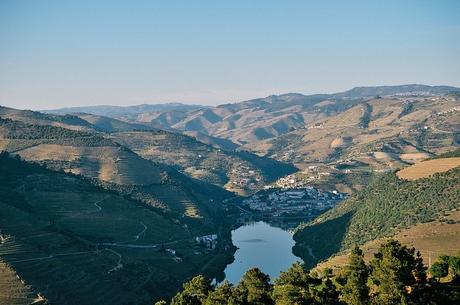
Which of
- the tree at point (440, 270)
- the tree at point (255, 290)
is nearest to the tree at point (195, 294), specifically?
the tree at point (255, 290)

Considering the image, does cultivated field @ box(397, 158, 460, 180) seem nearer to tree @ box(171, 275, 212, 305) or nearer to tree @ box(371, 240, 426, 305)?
tree @ box(371, 240, 426, 305)

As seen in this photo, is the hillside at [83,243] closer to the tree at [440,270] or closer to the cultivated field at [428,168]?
the tree at [440,270]

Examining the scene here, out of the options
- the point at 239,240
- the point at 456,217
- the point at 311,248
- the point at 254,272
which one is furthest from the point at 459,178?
the point at 254,272

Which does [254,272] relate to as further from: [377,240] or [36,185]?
[36,185]

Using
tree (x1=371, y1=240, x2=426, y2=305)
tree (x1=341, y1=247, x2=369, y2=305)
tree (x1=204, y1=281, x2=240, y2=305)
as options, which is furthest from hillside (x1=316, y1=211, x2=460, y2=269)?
tree (x1=204, y1=281, x2=240, y2=305)

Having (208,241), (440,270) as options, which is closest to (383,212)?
(208,241)
